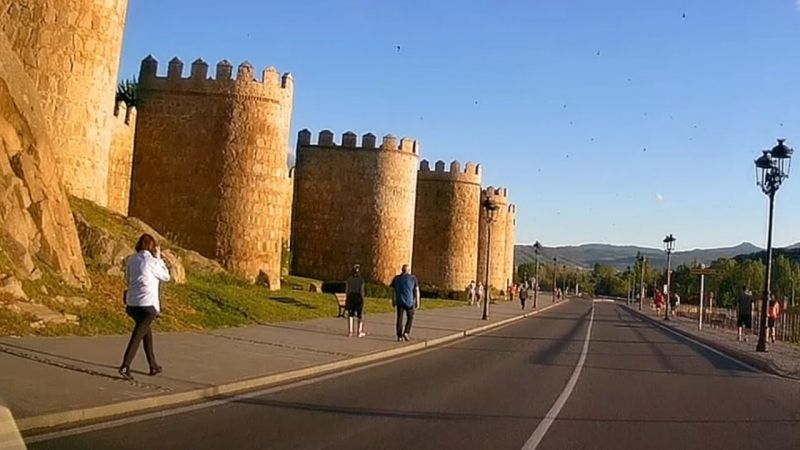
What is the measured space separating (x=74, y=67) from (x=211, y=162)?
11375 mm

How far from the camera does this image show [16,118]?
19.1m

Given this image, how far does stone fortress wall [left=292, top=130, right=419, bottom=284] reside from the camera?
5428cm

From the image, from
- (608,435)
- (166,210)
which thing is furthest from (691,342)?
(608,435)

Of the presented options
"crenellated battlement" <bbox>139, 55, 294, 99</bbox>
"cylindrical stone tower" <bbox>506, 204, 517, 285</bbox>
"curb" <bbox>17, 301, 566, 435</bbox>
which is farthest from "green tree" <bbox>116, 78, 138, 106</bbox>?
"cylindrical stone tower" <bbox>506, 204, 517, 285</bbox>

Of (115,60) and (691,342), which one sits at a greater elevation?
(115,60)

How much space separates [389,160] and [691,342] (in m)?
23.0

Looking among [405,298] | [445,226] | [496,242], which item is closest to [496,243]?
[496,242]

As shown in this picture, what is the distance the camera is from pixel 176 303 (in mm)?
22297

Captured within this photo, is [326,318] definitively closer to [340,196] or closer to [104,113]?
[104,113]

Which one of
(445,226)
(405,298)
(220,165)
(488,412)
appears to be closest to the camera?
(488,412)

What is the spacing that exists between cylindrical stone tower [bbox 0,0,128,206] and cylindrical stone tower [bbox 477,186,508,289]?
49944 millimetres

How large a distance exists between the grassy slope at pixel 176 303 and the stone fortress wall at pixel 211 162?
111 inches

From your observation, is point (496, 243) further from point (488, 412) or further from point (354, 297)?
point (488, 412)

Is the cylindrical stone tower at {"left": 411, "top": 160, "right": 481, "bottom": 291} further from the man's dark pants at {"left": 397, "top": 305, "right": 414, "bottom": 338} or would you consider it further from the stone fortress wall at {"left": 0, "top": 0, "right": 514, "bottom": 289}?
the man's dark pants at {"left": 397, "top": 305, "right": 414, "bottom": 338}
